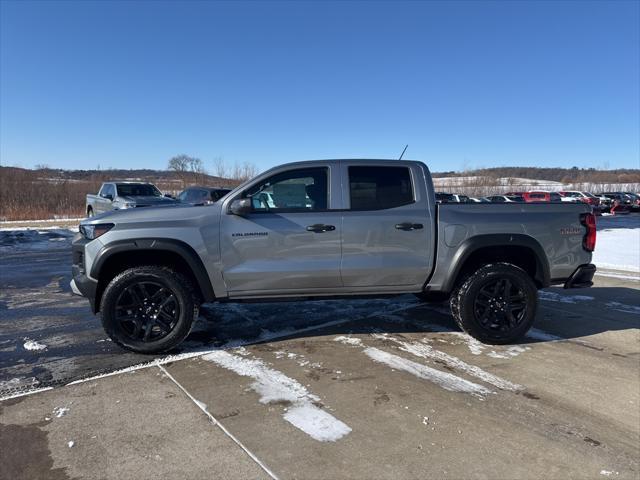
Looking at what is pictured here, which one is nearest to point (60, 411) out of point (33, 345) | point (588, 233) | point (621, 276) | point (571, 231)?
point (33, 345)

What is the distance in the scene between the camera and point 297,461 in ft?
8.44

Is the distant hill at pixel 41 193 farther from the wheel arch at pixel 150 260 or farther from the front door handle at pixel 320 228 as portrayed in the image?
the front door handle at pixel 320 228

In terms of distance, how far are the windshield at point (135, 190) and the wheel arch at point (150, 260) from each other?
12693 mm

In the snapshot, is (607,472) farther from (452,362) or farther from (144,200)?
(144,200)

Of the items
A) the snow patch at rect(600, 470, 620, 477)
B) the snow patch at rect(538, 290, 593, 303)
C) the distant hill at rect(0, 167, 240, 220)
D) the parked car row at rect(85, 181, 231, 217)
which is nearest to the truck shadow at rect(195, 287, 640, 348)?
the snow patch at rect(538, 290, 593, 303)

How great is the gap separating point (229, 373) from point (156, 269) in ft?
4.20

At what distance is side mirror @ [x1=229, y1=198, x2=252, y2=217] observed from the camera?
422 centimetres

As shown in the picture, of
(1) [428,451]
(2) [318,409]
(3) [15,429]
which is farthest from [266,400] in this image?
(3) [15,429]

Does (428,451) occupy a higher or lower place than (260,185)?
lower

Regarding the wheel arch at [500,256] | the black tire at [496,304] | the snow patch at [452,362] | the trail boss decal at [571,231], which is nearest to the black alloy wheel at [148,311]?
the snow patch at [452,362]

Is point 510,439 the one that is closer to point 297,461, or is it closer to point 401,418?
point 401,418

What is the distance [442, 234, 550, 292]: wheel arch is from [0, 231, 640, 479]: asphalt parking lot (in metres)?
0.71

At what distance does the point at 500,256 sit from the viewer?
16.2ft

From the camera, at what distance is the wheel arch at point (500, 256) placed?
4.61 metres
